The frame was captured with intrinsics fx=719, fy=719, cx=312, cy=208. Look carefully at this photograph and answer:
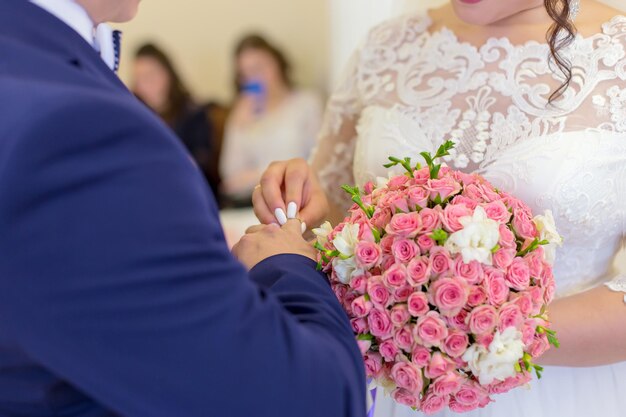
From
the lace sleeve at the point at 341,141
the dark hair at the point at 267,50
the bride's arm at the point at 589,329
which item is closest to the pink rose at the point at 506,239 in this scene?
the bride's arm at the point at 589,329

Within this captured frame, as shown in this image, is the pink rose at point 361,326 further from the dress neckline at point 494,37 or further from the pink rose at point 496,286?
the dress neckline at point 494,37

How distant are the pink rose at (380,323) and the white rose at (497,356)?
0.12 m

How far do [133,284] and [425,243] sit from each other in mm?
482

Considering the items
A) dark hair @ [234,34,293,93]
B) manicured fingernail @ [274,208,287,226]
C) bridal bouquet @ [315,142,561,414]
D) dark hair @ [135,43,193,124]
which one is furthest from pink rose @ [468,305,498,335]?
dark hair @ [135,43,193,124]

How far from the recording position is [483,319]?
1.04 metres

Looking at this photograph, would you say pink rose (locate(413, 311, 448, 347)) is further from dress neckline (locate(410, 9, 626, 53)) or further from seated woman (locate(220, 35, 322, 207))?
seated woman (locate(220, 35, 322, 207))

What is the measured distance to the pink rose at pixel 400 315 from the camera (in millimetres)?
1075

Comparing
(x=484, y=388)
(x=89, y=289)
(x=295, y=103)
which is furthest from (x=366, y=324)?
(x=295, y=103)

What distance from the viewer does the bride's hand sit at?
→ 132 cm

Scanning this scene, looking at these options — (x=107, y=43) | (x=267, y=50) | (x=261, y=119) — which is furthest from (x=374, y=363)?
(x=267, y=50)

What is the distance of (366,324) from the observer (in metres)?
1.13

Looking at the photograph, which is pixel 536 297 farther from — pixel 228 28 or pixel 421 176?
pixel 228 28

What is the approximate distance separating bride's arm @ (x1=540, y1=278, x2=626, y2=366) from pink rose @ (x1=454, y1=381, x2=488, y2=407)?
0.34m

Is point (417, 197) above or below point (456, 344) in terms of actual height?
above
